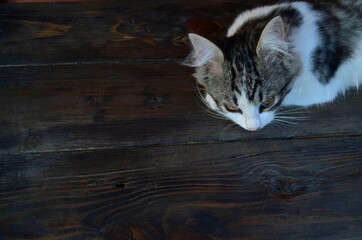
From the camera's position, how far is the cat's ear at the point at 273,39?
1088mm

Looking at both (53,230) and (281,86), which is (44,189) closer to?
(53,230)

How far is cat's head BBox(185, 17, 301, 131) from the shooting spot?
118cm

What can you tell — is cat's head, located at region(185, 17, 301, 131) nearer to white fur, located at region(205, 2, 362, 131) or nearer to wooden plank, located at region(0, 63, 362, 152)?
white fur, located at region(205, 2, 362, 131)

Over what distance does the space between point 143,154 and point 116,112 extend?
7.2 inches

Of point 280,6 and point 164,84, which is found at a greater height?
point 280,6

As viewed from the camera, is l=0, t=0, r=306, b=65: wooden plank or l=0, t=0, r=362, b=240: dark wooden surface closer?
l=0, t=0, r=362, b=240: dark wooden surface

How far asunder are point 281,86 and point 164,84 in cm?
42

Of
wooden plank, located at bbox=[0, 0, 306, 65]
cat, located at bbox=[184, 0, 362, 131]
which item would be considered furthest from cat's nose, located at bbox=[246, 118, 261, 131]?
wooden plank, located at bbox=[0, 0, 306, 65]

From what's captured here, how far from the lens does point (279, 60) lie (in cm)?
121

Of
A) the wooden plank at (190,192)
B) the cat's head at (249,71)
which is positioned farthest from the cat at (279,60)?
the wooden plank at (190,192)

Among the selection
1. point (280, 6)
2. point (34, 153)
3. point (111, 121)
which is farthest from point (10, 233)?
point (280, 6)

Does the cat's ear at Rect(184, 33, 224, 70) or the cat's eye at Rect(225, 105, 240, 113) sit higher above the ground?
the cat's ear at Rect(184, 33, 224, 70)

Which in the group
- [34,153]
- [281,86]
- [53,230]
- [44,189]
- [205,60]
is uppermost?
[205,60]

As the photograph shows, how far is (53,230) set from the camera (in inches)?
48.8
